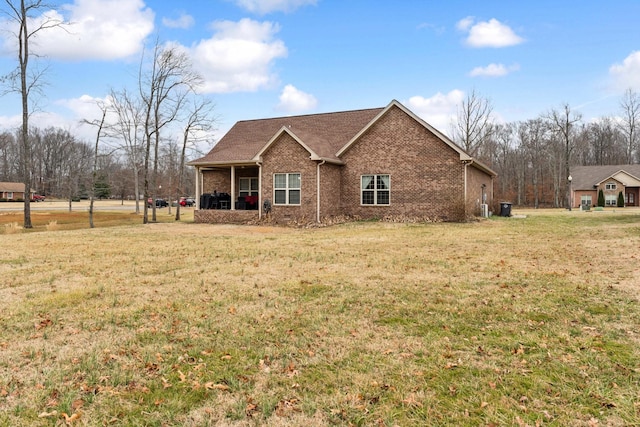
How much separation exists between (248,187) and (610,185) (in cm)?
4769

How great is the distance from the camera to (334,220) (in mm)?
20281

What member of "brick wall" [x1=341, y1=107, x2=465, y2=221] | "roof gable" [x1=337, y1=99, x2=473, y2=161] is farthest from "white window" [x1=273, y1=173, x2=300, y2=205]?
"roof gable" [x1=337, y1=99, x2=473, y2=161]

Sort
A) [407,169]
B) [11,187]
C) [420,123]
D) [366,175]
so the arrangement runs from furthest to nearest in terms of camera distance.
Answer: [11,187] < [366,175] < [407,169] < [420,123]

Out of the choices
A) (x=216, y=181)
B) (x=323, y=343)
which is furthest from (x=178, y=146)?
(x=323, y=343)

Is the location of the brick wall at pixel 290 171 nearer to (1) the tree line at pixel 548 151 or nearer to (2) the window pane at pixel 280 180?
(2) the window pane at pixel 280 180

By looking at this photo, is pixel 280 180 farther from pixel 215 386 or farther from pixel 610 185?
pixel 610 185

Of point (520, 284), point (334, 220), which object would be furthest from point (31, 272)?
point (334, 220)

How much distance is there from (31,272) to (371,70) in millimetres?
22388

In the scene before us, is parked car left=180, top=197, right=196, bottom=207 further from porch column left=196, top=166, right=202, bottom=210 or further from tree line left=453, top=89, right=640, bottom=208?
tree line left=453, top=89, right=640, bottom=208

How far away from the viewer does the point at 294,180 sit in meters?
20.3

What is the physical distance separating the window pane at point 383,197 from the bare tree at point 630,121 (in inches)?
2088

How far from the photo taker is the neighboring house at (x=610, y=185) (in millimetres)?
49000

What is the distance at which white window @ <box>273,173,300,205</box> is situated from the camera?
66.5ft

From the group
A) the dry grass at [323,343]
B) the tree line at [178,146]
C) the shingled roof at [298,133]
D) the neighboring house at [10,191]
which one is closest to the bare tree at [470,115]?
the tree line at [178,146]
